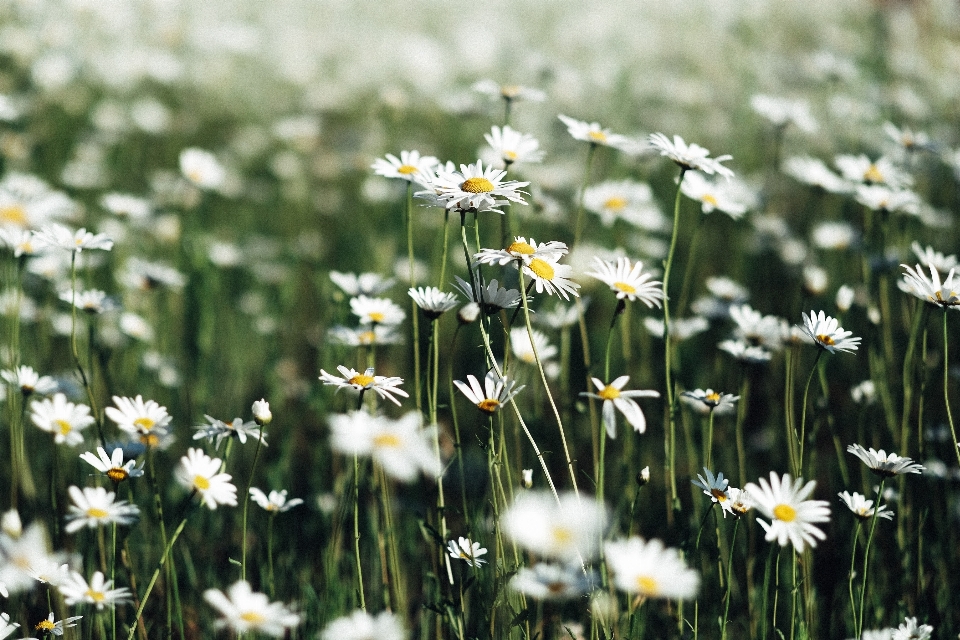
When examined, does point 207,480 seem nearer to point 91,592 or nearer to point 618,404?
point 91,592

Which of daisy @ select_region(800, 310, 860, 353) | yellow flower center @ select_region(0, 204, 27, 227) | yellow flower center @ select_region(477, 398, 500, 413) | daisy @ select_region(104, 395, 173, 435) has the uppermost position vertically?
yellow flower center @ select_region(0, 204, 27, 227)

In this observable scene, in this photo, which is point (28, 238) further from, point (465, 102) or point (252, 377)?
point (465, 102)

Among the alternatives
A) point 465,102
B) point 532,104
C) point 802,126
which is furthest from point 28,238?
point 532,104

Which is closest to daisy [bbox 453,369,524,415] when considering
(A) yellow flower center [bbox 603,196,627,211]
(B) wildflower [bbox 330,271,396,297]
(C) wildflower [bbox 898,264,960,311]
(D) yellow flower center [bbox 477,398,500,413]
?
(D) yellow flower center [bbox 477,398,500,413]

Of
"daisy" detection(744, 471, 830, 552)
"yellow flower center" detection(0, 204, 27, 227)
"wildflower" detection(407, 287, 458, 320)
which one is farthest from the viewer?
"yellow flower center" detection(0, 204, 27, 227)

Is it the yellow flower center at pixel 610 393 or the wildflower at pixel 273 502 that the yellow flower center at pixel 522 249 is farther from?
the wildflower at pixel 273 502

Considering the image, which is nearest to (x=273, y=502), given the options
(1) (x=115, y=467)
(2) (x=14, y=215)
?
(1) (x=115, y=467)

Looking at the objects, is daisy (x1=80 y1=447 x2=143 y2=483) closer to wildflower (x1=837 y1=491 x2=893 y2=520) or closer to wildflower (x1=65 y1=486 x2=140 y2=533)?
wildflower (x1=65 y1=486 x2=140 y2=533)
